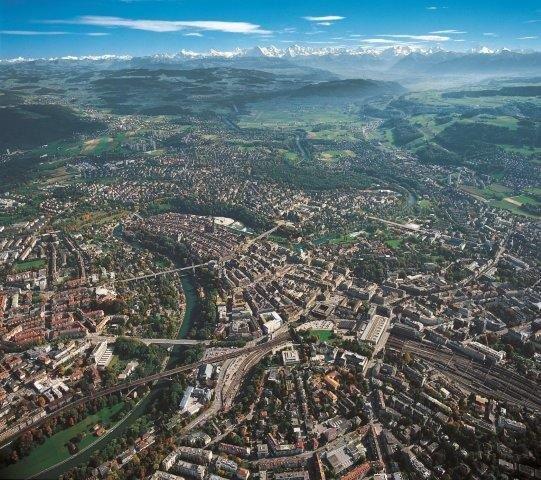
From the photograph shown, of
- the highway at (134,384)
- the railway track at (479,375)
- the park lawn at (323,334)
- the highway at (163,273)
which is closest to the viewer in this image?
the highway at (134,384)

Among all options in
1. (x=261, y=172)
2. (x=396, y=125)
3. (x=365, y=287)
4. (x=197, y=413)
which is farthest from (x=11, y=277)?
(x=396, y=125)

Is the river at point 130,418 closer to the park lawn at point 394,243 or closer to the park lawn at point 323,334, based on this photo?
the park lawn at point 323,334

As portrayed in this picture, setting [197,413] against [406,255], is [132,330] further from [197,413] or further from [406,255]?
[406,255]

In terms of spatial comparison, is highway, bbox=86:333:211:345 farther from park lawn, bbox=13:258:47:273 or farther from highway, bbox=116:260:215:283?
park lawn, bbox=13:258:47:273

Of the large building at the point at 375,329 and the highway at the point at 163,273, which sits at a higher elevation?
the large building at the point at 375,329

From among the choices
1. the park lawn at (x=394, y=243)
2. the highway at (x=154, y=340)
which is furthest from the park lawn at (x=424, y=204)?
the highway at (x=154, y=340)
